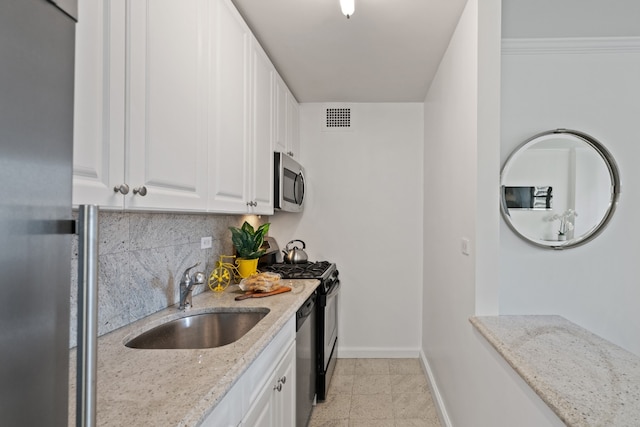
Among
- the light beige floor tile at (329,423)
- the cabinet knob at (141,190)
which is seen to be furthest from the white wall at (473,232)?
the cabinet knob at (141,190)

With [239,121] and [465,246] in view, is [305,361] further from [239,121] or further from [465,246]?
[239,121]

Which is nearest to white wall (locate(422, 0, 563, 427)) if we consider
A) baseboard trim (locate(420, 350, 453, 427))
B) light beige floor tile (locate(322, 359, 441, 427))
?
baseboard trim (locate(420, 350, 453, 427))

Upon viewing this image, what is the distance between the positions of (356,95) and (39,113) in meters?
3.34

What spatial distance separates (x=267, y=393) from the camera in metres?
1.45

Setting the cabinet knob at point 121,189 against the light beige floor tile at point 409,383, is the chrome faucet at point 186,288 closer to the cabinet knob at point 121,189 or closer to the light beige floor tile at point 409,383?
the cabinet knob at point 121,189

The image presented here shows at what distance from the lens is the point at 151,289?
1678 millimetres

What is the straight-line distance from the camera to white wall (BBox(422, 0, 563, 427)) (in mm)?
1537

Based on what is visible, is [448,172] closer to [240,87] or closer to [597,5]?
[597,5]

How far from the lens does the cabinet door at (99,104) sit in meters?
0.90

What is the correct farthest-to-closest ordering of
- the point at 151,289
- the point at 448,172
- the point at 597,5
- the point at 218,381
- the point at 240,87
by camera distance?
the point at 448,172 < the point at 240,87 < the point at 597,5 < the point at 151,289 < the point at 218,381

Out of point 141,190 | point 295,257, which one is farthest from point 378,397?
point 141,190

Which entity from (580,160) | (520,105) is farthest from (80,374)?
(580,160)

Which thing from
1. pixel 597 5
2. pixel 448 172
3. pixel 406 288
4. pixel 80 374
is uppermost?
pixel 597 5

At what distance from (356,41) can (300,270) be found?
1.79m
